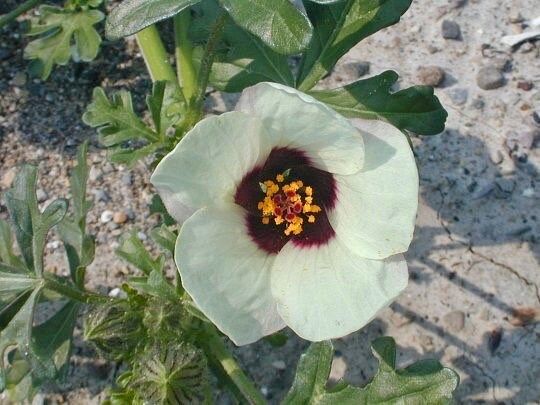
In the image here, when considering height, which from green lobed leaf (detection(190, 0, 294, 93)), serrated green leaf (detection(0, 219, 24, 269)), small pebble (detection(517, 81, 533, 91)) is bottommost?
small pebble (detection(517, 81, 533, 91))

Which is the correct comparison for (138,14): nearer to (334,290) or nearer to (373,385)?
(334,290)

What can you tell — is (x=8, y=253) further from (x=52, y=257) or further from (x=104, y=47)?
(x=104, y=47)

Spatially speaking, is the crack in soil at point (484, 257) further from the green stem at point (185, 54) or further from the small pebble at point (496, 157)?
the green stem at point (185, 54)

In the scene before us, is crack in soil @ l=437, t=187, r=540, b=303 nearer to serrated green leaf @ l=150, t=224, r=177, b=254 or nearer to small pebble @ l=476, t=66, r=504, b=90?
small pebble @ l=476, t=66, r=504, b=90

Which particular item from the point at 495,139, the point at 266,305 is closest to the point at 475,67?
→ the point at 495,139

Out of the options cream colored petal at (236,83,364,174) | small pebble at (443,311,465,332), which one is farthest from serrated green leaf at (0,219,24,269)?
small pebble at (443,311,465,332)

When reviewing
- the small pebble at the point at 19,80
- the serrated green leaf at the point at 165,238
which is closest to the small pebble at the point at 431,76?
the serrated green leaf at the point at 165,238

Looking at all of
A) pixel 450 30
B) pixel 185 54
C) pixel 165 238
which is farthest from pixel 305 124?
pixel 450 30
